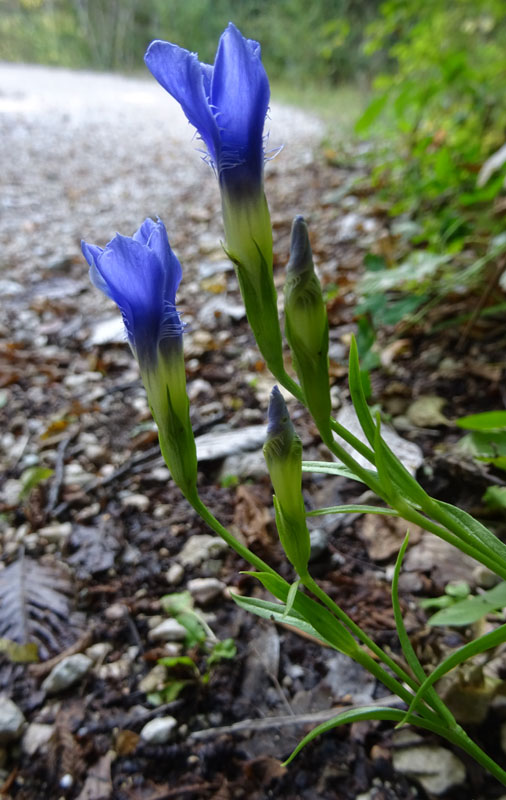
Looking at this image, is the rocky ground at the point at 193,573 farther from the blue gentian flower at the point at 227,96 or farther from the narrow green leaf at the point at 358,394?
the blue gentian flower at the point at 227,96

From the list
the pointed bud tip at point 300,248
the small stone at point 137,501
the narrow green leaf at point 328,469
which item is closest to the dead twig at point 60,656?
the small stone at point 137,501

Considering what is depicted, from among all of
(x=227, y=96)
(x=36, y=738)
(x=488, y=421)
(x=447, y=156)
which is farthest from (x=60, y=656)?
(x=447, y=156)

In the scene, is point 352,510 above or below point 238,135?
below

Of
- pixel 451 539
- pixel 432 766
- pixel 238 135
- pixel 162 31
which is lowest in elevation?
pixel 432 766

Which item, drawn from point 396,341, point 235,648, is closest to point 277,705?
point 235,648

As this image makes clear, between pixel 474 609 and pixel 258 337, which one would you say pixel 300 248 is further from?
pixel 474 609

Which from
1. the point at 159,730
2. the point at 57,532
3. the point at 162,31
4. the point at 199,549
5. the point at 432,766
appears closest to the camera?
the point at 432,766

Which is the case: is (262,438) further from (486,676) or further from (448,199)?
(448,199)
